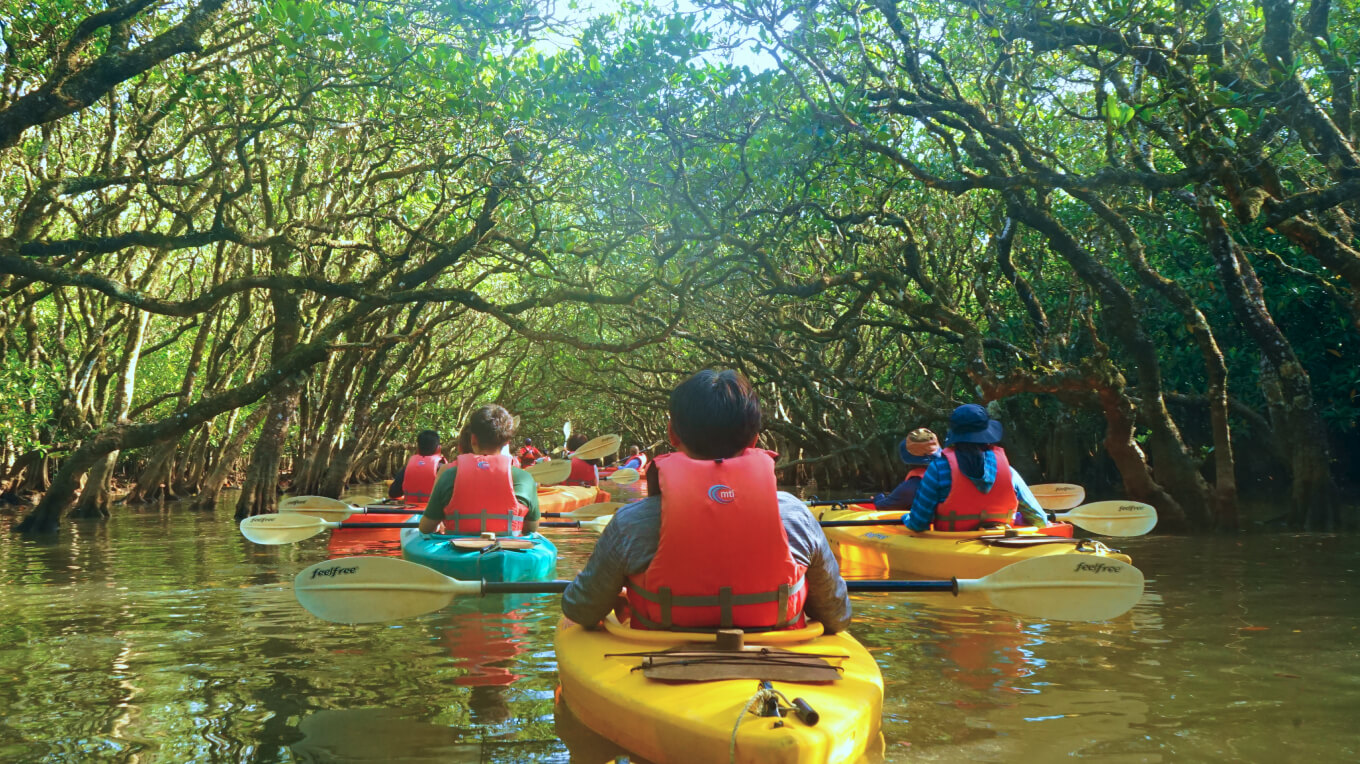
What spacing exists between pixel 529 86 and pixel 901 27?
387 centimetres

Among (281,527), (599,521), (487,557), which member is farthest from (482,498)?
(281,527)

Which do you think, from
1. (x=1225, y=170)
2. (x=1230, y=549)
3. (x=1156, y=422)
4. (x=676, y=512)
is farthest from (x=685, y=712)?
(x=1156, y=422)

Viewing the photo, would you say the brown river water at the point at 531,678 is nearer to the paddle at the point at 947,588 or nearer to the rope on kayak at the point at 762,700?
the paddle at the point at 947,588

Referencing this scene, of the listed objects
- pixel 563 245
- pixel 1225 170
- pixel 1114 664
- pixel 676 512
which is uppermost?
pixel 563 245

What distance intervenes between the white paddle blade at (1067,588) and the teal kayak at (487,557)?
10.6ft

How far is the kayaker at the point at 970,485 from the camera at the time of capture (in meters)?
7.16

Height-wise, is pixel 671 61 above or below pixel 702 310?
above

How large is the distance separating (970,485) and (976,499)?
117 mm

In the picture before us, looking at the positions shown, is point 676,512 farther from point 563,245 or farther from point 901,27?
point 563,245

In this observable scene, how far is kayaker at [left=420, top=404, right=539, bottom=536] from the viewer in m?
7.46

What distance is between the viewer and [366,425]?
22062mm

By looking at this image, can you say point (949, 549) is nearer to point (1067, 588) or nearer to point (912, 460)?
point (1067, 588)

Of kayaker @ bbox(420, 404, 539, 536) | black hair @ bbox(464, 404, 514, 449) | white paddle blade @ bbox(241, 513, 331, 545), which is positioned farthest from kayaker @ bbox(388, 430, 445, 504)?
black hair @ bbox(464, 404, 514, 449)

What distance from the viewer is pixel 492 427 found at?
24.4ft
